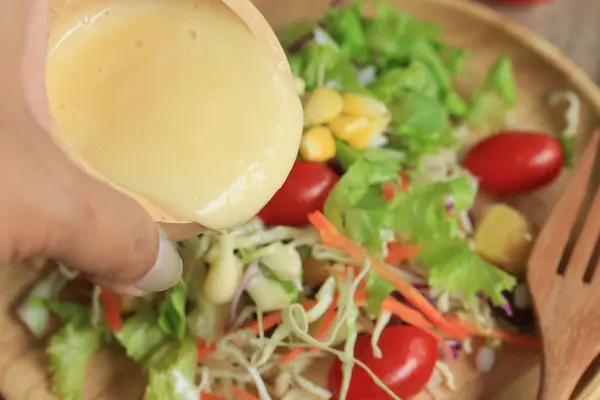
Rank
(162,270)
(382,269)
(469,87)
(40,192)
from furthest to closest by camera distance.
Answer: (469,87), (382,269), (162,270), (40,192)

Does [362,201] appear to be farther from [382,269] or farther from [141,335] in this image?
[141,335]

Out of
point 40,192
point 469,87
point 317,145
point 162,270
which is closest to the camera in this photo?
point 40,192

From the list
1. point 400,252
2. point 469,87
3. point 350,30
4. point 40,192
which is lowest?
point 400,252

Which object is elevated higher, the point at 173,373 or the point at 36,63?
the point at 36,63

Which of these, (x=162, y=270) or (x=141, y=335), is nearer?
(x=162, y=270)

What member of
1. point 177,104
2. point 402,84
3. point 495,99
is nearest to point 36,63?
point 177,104

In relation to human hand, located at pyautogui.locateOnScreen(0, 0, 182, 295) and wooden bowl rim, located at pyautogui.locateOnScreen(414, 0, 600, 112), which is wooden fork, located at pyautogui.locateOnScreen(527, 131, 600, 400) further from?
human hand, located at pyautogui.locateOnScreen(0, 0, 182, 295)

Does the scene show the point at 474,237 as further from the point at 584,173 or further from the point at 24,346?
the point at 24,346

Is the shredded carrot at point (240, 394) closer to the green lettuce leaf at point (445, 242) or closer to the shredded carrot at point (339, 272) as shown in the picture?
the shredded carrot at point (339, 272)
